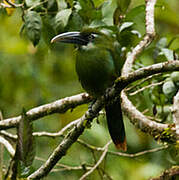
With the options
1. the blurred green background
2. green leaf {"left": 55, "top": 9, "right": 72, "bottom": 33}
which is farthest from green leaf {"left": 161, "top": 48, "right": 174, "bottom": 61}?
the blurred green background

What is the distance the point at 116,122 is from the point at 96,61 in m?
0.45

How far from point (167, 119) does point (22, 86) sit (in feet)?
7.69

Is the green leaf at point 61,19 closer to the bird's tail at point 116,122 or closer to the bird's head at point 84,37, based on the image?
the bird's head at point 84,37

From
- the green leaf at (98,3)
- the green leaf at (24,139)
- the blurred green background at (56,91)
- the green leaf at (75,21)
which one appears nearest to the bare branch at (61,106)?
the green leaf at (75,21)

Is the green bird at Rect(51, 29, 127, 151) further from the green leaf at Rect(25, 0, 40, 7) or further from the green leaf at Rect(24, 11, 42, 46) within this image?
the green leaf at Rect(25, 0, 40, 7)

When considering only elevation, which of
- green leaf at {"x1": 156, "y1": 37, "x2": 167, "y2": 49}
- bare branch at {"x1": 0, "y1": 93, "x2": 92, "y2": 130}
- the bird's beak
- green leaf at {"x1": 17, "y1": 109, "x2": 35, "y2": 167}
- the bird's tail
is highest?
the bird's beak

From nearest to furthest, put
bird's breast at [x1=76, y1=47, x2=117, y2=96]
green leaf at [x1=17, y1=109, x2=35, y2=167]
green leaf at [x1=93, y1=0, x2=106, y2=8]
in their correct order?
1. green leaf at [x1=17, y1=109, x2=35, y2=167]
2. bird's breast at [x1=76, y1=47, x2=117, y2=96]
3. green leaf at [x1=93, y1=0, x2=106, y2=8]

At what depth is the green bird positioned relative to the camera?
286 cm

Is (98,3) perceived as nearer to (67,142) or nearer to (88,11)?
Result: (88,11)

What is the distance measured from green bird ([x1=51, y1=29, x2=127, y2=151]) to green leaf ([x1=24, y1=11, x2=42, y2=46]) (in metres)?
0.13

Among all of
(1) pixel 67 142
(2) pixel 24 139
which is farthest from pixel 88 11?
(2) pixel 24 139

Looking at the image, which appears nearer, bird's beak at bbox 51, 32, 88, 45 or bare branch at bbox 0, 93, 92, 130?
bird's beak at bbox 51, 32, 88, 45

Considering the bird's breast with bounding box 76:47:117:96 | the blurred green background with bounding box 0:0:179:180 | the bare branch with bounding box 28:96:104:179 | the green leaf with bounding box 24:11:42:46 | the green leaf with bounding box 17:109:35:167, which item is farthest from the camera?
the blurred green background with bounding box 0:0:179:180

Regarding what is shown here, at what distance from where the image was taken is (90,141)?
15.6 feet
